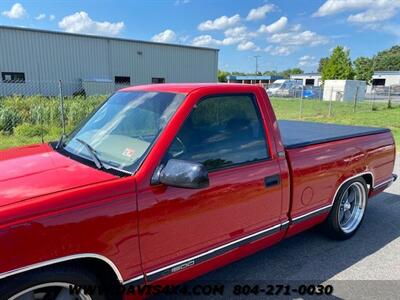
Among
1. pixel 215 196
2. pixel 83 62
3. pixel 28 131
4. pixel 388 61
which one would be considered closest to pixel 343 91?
pixel 83 62

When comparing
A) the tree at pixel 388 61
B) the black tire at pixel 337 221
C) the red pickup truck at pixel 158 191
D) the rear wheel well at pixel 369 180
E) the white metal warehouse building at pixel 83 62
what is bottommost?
the black tire at pixel 337 221

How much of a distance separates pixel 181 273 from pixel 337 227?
2164mm

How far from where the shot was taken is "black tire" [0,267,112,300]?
179 centimetres

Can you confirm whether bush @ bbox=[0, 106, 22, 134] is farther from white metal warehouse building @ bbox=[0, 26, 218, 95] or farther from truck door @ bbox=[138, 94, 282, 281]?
white metal warehouse building @ bbox=[0, 26, 218, 95]

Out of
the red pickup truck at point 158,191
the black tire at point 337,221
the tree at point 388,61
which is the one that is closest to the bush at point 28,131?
the red pickup truck at point 158,191

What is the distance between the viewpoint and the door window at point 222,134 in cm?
251

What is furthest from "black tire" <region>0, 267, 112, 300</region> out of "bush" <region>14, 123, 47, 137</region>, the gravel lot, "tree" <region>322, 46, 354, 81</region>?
"tree" <region>322, 46, 354, 81</region>

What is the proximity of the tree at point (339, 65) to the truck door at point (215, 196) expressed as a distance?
47.2m

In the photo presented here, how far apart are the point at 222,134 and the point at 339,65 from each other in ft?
157

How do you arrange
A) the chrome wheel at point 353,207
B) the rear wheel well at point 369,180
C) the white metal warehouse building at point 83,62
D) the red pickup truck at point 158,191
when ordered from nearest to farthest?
the red pickup truck at point 158,191 < the chrome wheel at point 353,207 < the rear wheel well at point 369,180 < the white metal warehouse building at point 83,62

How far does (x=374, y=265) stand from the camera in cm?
341

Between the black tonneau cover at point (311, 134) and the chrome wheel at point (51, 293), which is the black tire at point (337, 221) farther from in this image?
the chrome wheel at point (51, 293)

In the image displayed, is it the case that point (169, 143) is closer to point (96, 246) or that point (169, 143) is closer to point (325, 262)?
point (96, 246)

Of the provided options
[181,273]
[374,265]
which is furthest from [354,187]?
[181,273]
